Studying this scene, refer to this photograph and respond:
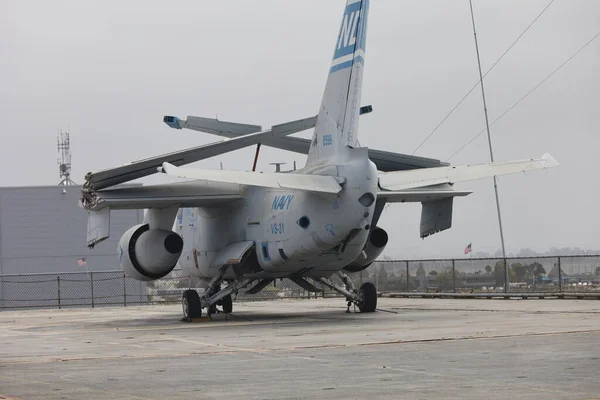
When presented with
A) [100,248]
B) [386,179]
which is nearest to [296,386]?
[386,179]

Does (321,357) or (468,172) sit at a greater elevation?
(468,172)

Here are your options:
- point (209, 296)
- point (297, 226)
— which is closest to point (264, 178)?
point (297, 226)

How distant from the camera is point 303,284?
2847 centimetres

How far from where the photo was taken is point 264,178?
835 inches

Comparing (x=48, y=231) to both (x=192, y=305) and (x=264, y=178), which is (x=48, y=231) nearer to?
(x=192, y=305)

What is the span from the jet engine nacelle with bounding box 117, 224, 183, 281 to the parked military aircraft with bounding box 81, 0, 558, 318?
0.03 m

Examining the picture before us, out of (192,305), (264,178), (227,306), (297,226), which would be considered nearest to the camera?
(264,178)

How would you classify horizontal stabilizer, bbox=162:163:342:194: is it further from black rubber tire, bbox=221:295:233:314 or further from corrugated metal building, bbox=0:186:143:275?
corrugated metal building, bbox=0:186:143:275

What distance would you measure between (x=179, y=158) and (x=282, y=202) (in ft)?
8.94

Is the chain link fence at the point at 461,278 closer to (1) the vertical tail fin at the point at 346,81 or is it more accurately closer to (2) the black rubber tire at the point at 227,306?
(2) the black rubber tire at the point at 227,306

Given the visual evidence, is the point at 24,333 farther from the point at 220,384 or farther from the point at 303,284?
the point at 220,384

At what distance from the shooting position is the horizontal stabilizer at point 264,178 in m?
20.3

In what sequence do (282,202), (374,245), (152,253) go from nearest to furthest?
A: (282,202)
(152,253)
(374,245)

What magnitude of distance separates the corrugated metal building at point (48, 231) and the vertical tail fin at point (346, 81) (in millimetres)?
39374
